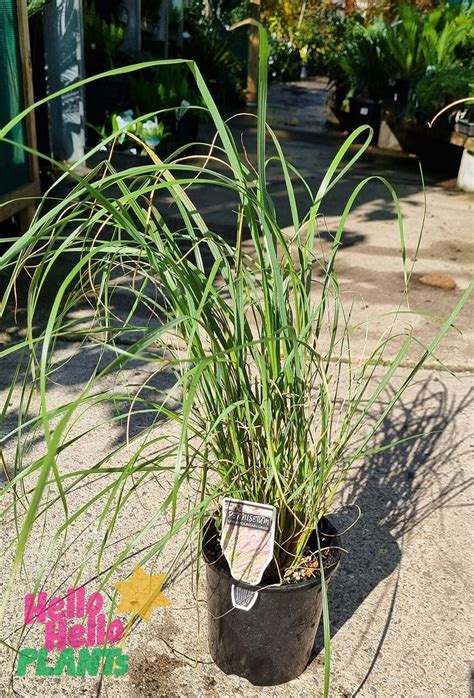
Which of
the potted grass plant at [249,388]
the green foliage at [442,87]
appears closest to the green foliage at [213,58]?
the green foliage at [442,87]

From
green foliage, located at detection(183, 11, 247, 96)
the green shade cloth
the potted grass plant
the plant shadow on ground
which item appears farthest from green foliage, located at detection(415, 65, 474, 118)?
the potted grass plant

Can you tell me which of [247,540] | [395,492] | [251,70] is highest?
[251,70]

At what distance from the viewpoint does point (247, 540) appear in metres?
1.58

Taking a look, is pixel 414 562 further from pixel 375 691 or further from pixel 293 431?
pixel 293 431

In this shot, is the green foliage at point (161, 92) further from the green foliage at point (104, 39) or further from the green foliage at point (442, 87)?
the green foliage at point (442, 87)

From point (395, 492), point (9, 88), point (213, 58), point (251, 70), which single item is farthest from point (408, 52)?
point (395, 492)

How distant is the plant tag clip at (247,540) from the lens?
1547 millimetres

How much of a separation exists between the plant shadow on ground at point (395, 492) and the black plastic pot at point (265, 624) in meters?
0.16

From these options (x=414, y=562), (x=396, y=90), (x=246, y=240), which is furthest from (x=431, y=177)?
(x=414, y=562)

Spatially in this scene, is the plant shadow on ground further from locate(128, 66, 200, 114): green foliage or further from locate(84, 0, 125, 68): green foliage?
locate(84, 0, 125, 68): green foliage

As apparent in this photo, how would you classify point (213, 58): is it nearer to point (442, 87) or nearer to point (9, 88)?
point (442, 87)

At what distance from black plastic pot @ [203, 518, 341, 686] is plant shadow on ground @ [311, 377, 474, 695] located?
16 centimetres

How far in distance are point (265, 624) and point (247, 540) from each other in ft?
0.83

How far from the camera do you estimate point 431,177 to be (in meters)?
7.89
